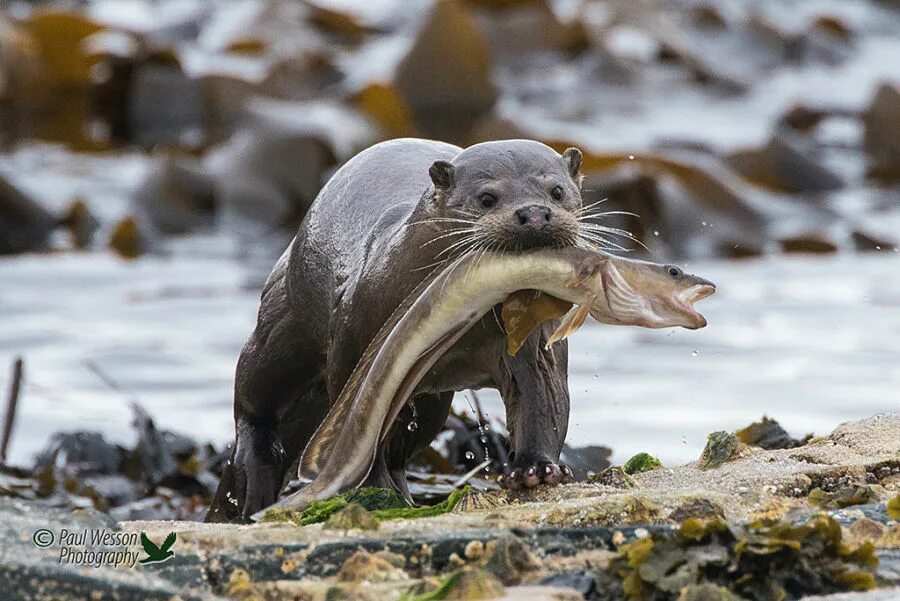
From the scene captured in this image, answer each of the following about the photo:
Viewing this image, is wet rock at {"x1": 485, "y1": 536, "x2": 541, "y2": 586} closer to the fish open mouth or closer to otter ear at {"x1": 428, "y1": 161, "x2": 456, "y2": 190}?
the fish open mouth

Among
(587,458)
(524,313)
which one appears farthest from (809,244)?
(524,313)

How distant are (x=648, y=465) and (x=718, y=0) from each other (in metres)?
18.9

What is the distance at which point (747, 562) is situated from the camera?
324 centimetres

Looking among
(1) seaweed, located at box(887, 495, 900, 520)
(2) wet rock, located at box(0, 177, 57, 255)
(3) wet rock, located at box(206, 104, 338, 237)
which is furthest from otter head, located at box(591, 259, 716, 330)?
(2) wet rock, located at box(0, 177, 57, 255)

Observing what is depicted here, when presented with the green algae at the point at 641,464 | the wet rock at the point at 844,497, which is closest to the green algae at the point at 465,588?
the wet rock at the point at 844,497

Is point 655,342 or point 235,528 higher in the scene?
point 655,342

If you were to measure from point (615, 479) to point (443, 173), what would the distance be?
2.88 feet

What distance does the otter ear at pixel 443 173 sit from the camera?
4543 mm

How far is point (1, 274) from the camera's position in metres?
11.3

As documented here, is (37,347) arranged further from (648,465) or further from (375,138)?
(648,465)

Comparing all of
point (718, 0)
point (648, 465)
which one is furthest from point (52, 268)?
point (718, 0)

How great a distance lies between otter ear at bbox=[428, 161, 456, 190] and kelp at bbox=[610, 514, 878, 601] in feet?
4.85

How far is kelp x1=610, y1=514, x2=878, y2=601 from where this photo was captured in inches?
126

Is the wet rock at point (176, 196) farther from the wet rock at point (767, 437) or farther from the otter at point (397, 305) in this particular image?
the wet rock at point (767, 437)
